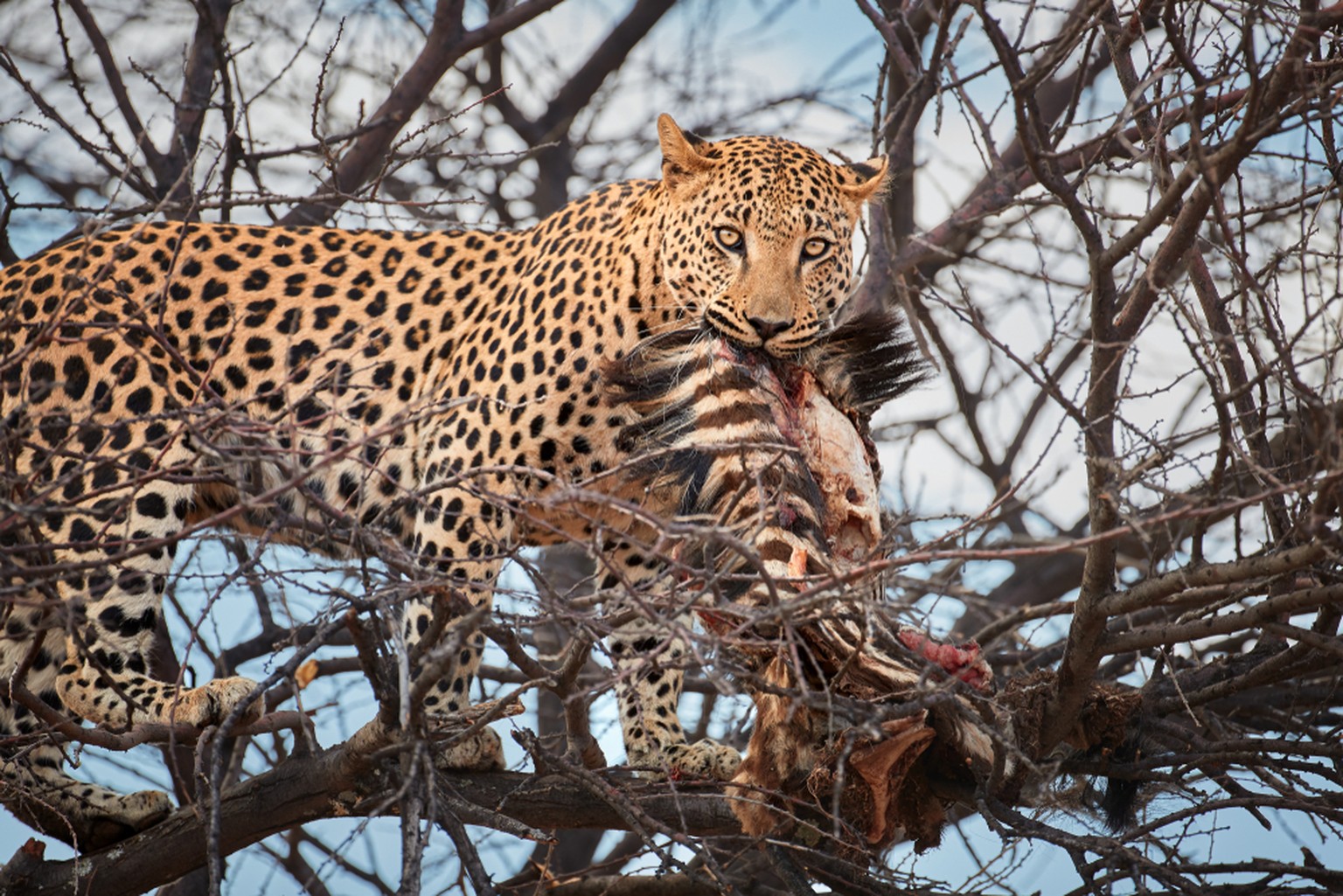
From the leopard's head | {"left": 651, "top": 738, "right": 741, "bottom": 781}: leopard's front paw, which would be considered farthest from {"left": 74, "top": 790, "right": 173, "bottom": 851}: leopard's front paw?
the leopard's head

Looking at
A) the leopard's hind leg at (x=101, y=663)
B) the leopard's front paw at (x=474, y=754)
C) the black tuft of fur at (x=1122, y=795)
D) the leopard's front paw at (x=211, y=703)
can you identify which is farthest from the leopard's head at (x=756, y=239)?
the leopard's front paw at (x=211, y=703)

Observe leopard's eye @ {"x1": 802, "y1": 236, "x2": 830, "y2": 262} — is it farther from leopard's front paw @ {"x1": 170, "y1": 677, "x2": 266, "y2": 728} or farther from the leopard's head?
leopard's front paw @ {"x1": 170, "y1": 677, "x2": 266, "y2": 728}

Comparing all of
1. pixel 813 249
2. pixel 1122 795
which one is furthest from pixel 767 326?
pixel 1122 795

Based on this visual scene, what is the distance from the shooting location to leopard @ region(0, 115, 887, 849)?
535 centimetres

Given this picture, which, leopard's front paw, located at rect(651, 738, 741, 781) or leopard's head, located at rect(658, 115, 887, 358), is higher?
leopard's head, located at rect(658, 115, 887, 358)

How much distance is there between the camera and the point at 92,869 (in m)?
5.03

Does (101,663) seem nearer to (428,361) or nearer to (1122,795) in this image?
(428,361)

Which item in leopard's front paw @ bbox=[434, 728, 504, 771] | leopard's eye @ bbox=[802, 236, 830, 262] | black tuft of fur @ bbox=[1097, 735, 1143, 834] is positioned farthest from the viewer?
leopard's eye @ bbox=[802, 236, 830, 262]

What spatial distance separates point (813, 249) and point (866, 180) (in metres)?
0.68

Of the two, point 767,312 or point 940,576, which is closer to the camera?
point 767,312

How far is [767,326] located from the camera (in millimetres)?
5461

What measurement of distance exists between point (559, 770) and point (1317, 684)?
3213 millimetres

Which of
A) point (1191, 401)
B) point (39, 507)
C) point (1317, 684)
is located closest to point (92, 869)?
point (39, 507)

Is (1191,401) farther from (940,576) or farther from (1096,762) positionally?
(1096,762)
